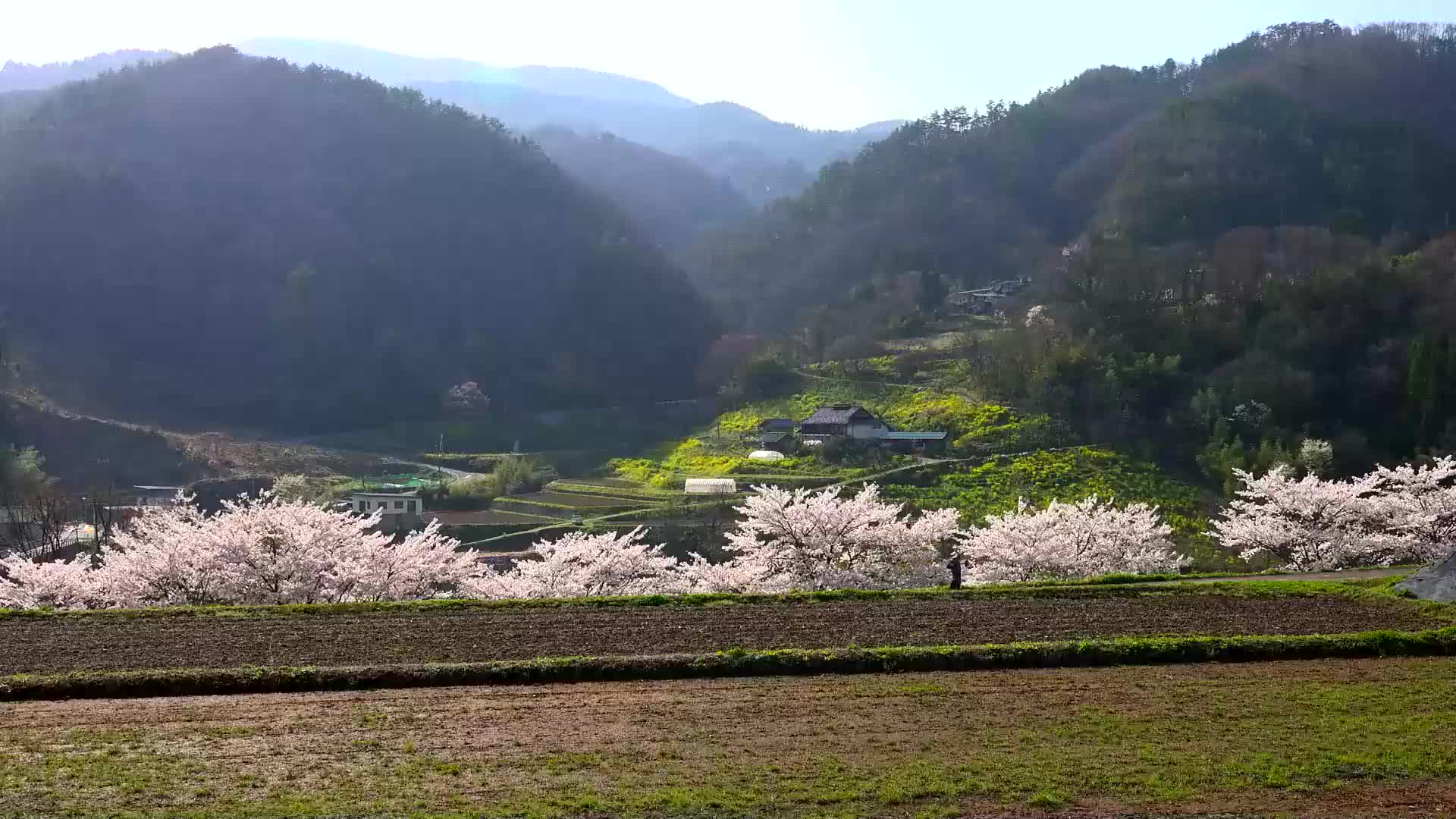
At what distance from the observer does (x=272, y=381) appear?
300ft

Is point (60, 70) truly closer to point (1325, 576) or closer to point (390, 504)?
point (390, 504)

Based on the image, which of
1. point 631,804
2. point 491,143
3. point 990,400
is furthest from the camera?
point 491,143

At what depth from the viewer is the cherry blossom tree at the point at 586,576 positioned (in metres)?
27.1

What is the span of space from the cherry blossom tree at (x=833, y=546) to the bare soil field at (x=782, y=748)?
1041 cm

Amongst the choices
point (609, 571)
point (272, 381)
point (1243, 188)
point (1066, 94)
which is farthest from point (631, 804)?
point (1066, 94)

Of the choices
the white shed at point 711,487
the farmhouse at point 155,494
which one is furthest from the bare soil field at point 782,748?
the farmhouse at point 155,494

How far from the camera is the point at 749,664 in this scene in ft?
53.6

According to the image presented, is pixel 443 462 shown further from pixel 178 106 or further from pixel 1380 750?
pixel 178 106

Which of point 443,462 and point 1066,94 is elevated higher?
point 1066,94

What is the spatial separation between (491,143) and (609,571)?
10242 centimetres

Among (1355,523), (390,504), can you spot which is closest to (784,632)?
(1355,523)

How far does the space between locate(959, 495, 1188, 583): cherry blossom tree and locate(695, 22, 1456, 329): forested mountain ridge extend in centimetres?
6324

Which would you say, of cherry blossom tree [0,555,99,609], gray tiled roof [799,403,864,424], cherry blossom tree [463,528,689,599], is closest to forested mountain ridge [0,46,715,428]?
gray tiled roof [799,403,864,424]

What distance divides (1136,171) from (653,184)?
77.2 meters
